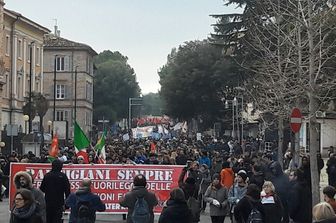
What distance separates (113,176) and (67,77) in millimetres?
88834

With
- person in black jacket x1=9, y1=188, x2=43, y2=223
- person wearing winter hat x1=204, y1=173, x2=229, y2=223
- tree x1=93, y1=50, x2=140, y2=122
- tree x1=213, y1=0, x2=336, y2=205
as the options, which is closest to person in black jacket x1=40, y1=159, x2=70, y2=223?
person wearing winter hat x1=204, y1=173, x2=229, y2=223

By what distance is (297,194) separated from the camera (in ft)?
51.3

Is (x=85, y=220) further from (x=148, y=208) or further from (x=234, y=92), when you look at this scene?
(x=234, y=92)

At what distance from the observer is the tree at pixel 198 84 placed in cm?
8200

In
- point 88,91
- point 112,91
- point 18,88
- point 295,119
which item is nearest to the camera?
point 295,119

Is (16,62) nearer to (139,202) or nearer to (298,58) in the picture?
(298,58)

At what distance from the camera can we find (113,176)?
2050 centimetres

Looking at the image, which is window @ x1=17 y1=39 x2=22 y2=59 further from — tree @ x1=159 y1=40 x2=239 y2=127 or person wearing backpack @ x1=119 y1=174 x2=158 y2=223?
person wearing backpack @ x1=119 y1=174 x2=158 y2=223

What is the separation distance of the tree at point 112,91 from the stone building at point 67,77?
1572 centimetres

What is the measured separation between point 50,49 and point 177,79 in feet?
84.6

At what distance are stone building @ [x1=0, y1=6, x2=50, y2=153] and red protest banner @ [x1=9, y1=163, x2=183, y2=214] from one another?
50641 millimetres

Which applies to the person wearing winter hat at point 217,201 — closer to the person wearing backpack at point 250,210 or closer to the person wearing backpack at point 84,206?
the person wearing backpack at point 84,206

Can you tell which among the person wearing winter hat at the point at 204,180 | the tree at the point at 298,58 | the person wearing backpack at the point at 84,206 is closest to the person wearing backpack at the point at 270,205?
the person wearing backpack at the point at 84,206

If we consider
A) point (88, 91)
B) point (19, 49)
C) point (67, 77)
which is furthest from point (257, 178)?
point (88, 91)
